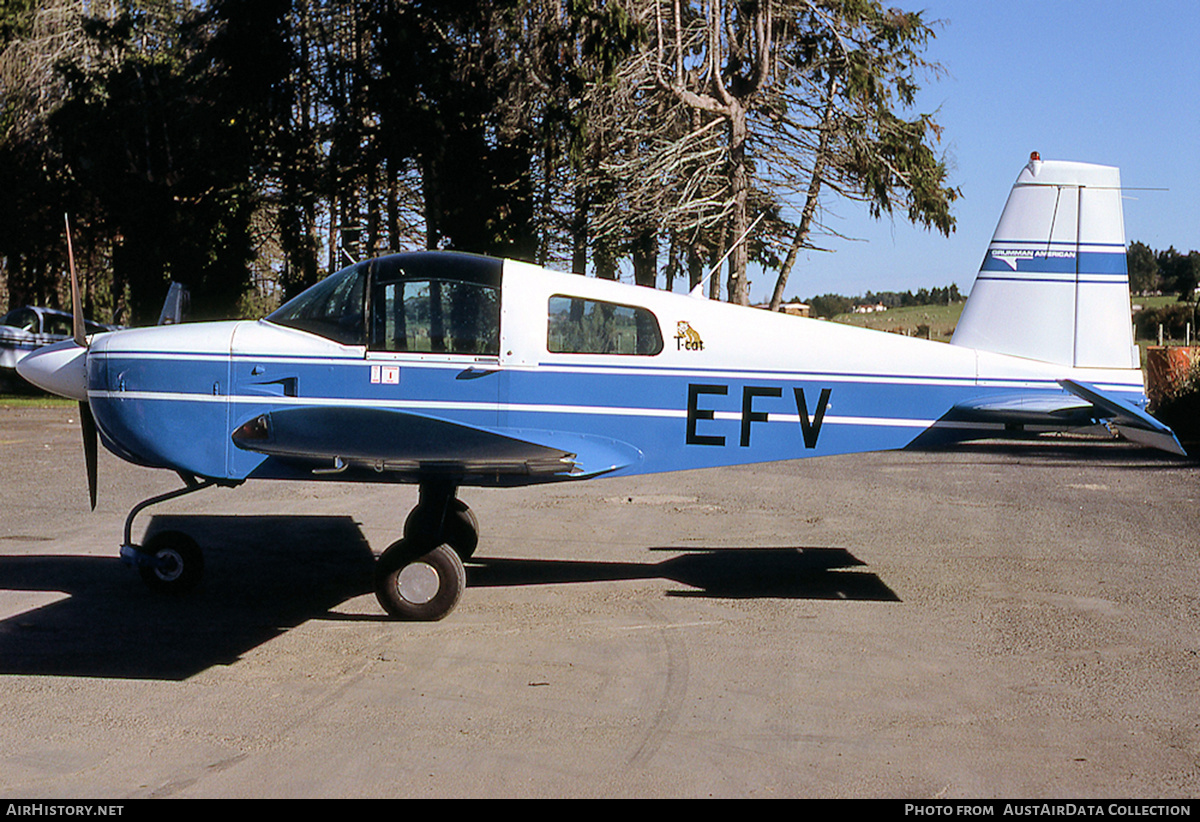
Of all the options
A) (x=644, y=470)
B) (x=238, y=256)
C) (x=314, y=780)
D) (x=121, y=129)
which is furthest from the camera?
(x=238, y=256)

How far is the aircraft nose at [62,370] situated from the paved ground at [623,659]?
1467 millimetres

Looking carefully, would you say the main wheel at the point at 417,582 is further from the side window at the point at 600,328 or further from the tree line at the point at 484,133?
the tree line at the point at 484,133

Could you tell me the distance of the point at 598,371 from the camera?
6906mm

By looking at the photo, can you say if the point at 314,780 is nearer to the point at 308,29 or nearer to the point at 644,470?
the point at 644,470

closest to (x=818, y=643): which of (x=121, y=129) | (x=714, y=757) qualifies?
(x=714, y=757)

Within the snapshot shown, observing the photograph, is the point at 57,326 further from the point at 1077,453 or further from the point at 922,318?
the point at 922,318

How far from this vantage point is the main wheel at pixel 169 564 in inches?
278

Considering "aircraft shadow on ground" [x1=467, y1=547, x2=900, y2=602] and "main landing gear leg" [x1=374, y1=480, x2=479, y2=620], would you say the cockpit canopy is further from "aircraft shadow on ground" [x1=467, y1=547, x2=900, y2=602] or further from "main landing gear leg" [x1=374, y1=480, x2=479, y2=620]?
"aircraft shadow on ground" [x1=467, y1=547, x2=900, y2=602]

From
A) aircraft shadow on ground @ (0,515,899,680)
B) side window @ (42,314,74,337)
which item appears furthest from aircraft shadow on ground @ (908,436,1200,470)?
side window @ (42,314,74,337)

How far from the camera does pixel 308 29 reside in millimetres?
23844

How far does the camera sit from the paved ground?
4.21 metres

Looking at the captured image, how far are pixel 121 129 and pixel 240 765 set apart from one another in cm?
2579

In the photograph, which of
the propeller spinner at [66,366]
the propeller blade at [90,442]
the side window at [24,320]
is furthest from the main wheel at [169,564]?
the side window at [24,320]

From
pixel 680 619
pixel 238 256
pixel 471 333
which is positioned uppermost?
pixel 238 256
